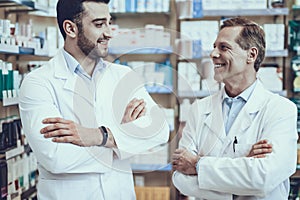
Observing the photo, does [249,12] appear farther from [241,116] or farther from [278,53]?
[241,116]

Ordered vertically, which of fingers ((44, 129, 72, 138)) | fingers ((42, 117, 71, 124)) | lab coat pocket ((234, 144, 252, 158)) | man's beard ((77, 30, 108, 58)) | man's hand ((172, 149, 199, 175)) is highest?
man's beard ((77, 30, 108, 58))

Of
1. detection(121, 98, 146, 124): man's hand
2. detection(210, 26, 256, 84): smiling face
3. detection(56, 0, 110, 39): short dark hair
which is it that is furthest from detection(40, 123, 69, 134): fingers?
detection(210, 26, 256, 84): smiling face

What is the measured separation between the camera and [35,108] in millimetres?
2127

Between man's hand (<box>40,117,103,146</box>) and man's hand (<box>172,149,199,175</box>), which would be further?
man's hand (<box>172,149,199,175</box>)

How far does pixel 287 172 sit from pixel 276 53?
7.18ft

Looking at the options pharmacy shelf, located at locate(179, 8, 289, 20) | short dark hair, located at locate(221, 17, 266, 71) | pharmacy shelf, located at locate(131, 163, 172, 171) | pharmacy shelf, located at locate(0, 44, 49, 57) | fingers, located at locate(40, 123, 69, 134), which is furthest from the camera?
pharmacy shelf, located at locate(179, 8, 289, 20)

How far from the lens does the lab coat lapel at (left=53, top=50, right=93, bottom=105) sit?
224 cm

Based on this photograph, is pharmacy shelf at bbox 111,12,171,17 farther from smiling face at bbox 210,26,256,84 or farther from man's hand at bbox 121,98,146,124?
man's hand at bbox 121,98,146,124

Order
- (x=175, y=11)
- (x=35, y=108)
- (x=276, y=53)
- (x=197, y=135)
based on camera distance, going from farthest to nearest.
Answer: (x=175, y=11), (x=276, y=53), (x=197, y=135), (x=35, y=108)

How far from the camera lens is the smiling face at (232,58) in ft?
7.61

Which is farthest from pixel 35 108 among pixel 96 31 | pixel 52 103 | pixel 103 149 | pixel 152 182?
pixel 152 182

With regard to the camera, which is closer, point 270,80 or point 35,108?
point 35,108

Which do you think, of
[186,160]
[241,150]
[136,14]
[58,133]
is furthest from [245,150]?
[136,14]

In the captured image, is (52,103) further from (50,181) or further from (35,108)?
(50,181)
